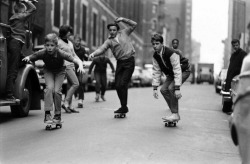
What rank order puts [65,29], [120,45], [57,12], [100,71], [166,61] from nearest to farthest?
[166,61]
[120,45]
[65,29]
[100,71]
[57,12]

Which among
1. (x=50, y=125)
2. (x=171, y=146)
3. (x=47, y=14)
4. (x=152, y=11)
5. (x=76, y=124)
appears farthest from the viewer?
(x=152, y=11)

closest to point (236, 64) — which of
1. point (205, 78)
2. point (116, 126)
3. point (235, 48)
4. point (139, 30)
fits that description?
point (235, 48)

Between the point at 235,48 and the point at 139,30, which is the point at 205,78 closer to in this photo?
the point at 139,30

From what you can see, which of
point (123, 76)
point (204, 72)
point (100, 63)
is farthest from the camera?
point (204, 72)

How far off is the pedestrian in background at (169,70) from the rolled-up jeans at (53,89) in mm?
1698

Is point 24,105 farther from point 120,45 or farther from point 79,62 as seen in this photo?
point 79,62

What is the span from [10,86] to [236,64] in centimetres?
510

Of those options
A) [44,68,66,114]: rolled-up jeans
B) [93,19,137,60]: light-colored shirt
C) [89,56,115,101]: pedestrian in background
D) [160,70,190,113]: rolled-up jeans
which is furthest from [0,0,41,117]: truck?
[89,56,115,101]: pedestrian in background

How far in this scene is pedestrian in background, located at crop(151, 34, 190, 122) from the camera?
789 centimetres

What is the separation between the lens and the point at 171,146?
20.0 feet

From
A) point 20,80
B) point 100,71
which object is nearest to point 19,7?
point 20,80

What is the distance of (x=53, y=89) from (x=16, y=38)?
1.60 m

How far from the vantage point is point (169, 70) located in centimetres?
816

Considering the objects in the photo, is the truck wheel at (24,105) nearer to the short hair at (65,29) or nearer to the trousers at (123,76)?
the short hair at (65,29)
